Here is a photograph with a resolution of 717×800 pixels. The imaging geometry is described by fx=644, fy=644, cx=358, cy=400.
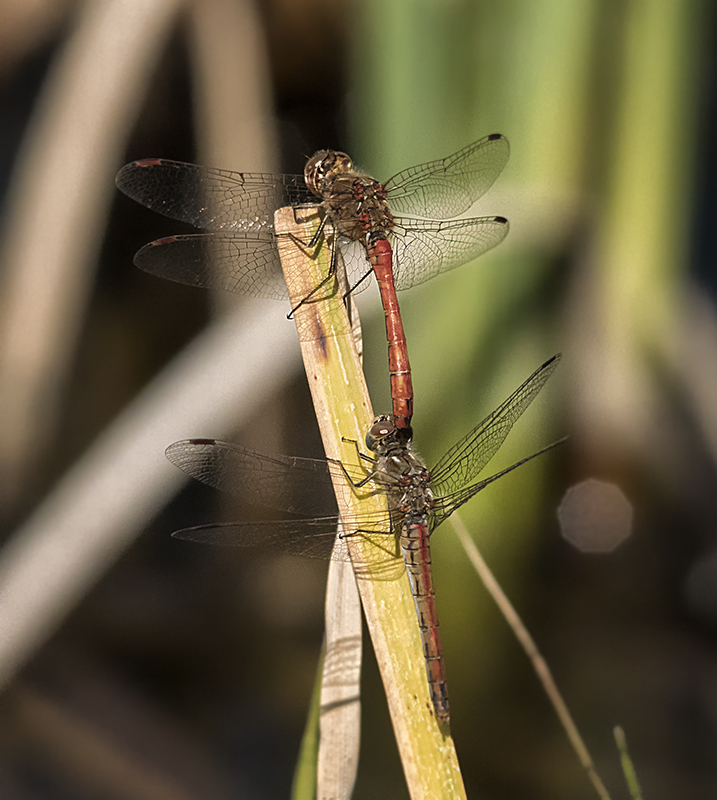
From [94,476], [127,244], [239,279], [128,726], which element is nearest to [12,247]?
[127,244]

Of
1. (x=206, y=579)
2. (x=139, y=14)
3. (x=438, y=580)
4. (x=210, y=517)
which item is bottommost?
(x=438, y=580)

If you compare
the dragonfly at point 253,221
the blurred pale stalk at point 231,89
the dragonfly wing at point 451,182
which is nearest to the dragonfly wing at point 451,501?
the dragonfly at point 253,221

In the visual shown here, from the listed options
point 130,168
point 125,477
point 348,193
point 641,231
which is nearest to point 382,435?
point 348,193

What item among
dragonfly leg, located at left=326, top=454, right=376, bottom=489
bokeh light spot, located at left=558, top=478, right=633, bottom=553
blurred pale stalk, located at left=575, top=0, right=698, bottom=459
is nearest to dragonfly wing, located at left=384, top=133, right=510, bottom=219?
blurred pale stalk, located at left=575, top=0, right=698, bottom=459

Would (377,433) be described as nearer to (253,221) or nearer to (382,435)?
(382,435)

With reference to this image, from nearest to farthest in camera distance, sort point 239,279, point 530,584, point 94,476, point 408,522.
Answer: point 408,522
point 239,279
point 94,476
point 530,584

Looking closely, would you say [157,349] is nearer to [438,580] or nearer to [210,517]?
[210,517]
